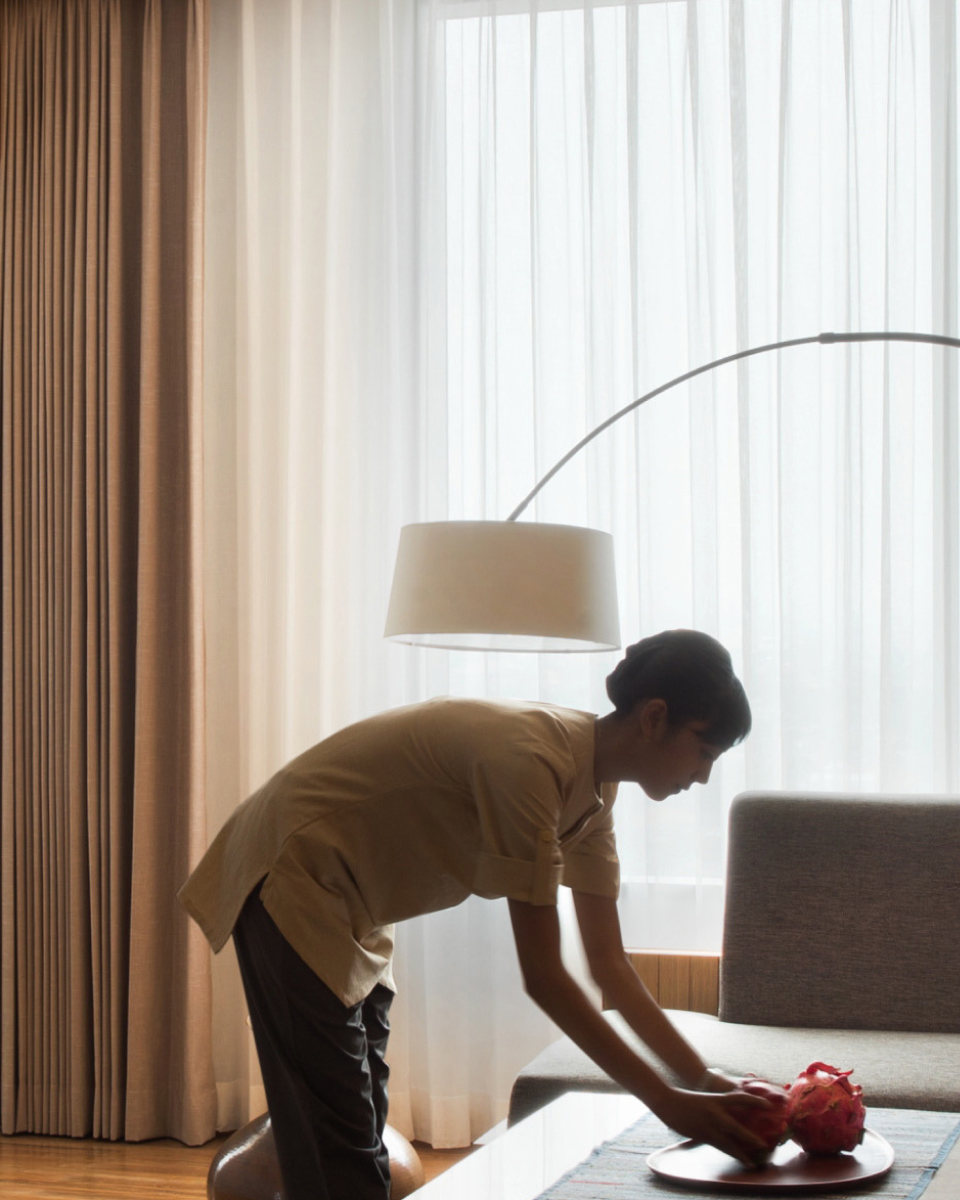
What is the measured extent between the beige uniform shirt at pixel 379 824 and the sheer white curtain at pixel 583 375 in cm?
149

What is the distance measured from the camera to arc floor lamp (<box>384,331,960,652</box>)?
2.35m

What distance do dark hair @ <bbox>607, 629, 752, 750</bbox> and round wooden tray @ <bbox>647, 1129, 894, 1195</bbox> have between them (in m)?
0.48

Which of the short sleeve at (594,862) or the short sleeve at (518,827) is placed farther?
the short sleeve at (594,862)

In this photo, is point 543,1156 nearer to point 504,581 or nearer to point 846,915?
point 504,581

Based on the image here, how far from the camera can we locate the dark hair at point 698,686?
160 centimetres

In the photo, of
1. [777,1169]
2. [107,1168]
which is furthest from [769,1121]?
[107,1168]

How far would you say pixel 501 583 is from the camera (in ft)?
7.73

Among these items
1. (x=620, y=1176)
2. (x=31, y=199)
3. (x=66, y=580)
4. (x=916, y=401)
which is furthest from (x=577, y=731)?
(x=31, y=199)

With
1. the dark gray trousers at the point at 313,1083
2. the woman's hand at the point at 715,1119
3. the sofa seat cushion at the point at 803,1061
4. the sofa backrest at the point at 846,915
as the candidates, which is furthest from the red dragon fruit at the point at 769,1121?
the sofa backrest at the point at 846,915

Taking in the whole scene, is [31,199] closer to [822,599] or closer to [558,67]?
[558,67]

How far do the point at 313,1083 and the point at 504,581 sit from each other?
959 millimetres

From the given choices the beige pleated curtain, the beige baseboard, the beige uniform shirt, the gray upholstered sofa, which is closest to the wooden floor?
the beige pleated curtain

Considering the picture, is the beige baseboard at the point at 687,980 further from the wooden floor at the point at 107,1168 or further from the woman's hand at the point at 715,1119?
the woman's hand at the point at 715,1119

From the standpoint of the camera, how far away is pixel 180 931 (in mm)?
3262
